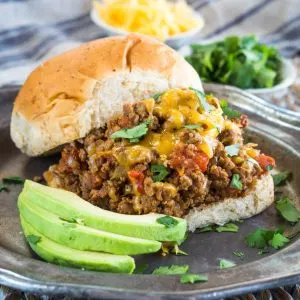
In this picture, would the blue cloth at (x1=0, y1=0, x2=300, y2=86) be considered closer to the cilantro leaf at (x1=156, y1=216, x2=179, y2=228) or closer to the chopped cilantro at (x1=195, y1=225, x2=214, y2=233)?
the chopped cilantro at (x1=195, y1=225, x2=214, y2=233)

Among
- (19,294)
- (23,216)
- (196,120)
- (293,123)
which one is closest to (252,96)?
(293,123)

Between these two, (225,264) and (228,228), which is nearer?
(225,264)

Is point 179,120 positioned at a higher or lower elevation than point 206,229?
higher

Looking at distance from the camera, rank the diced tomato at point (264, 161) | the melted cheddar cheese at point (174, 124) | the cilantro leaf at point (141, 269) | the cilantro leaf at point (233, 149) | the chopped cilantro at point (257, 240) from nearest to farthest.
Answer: the cilantro leaf at point (141, 269), the chopped cilantro at point (257, 240), the melted cheddar cheese at point (174, 124), the cilantro leaf at point (233, 149), the diced tomato at point (264, 161)

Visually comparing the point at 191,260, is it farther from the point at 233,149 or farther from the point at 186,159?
the point at 233,149

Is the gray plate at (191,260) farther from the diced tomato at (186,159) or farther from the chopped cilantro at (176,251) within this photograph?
the diced tomato at (186,159)

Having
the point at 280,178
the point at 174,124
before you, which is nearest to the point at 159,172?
the point at 174,124

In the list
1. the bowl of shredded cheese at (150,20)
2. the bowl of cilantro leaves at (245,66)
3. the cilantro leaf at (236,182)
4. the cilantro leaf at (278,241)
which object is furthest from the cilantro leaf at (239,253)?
the bowl of shredded cheese at (150,20)
